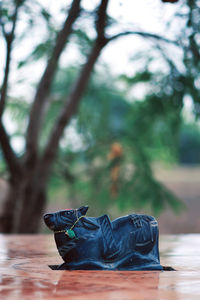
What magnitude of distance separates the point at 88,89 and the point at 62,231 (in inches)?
141

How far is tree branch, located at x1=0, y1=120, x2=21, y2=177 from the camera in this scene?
3418 millimetres

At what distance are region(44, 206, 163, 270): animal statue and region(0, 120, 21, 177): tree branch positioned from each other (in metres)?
2.06

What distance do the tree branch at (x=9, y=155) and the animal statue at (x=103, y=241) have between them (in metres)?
2.06

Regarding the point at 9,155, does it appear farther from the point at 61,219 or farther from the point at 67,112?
the point at 61,219

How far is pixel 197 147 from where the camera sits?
31.6 ft

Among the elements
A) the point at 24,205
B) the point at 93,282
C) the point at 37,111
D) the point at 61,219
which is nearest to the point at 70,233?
the point at 61,219

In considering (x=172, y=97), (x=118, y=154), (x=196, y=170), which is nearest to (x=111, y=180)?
(x=118, y=154)

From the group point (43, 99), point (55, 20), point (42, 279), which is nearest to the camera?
point (42, 279)

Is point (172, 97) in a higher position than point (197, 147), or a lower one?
higher

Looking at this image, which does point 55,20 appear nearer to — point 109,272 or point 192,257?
point 192,257

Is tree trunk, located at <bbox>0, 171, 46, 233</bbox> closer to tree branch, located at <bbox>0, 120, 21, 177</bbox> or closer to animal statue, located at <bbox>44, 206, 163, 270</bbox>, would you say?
tree branch, located at <bbox>0, 120, 21, 177</bbox>

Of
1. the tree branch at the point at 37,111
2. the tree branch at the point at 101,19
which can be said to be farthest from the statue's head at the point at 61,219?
the tree branch at the point at 37,111

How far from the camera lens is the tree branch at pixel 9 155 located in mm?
3418

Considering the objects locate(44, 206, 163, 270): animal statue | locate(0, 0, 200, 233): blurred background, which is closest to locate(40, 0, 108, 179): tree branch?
locate(0, 0, 200, 233): blurred background
